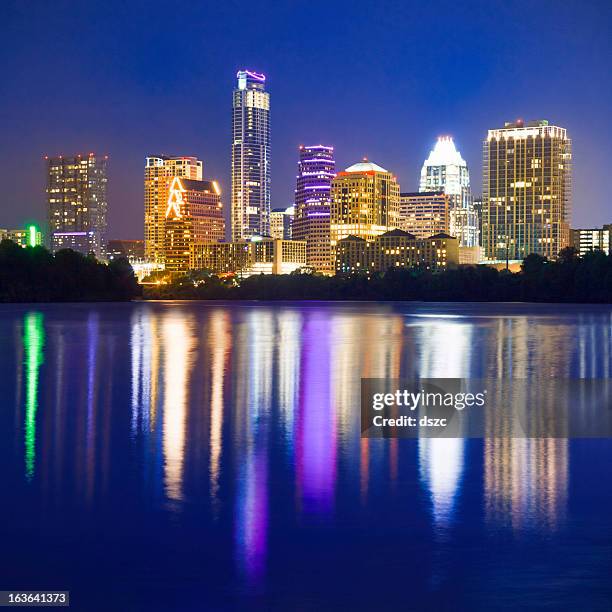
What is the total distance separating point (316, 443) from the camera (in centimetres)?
1578

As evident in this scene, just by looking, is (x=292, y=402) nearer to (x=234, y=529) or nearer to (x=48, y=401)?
(x=48, y=401)

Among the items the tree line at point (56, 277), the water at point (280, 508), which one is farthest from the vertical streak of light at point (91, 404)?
the tree line at point (56, 277)

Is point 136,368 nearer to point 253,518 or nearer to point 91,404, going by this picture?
point 91,404

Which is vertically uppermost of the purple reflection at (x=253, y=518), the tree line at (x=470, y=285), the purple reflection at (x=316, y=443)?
the tree line at (x=470, y=285)

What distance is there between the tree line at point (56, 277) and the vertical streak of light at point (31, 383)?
225 feet

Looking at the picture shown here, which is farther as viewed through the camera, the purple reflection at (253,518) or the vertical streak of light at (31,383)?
the vertical streak of light at (31,383)

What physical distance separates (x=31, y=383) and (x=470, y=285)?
136 metres

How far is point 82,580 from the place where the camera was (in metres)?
8.62

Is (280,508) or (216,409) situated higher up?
(216,409)

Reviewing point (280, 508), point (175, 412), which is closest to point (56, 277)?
point (175, 412)

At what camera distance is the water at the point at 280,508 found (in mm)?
8500

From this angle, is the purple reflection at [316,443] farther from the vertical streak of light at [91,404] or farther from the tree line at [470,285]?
the tree line at [470,285]

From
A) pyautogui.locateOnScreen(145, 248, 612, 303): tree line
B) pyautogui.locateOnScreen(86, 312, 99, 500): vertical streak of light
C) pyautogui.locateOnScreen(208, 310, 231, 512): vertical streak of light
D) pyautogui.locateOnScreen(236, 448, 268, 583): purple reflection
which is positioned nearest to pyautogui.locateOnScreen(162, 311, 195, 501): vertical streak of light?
pyautogui.locateOnScreen(208, 310, 231, 512): vertical streak of light

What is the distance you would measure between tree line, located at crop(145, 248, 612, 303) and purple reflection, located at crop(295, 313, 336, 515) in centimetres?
11203
